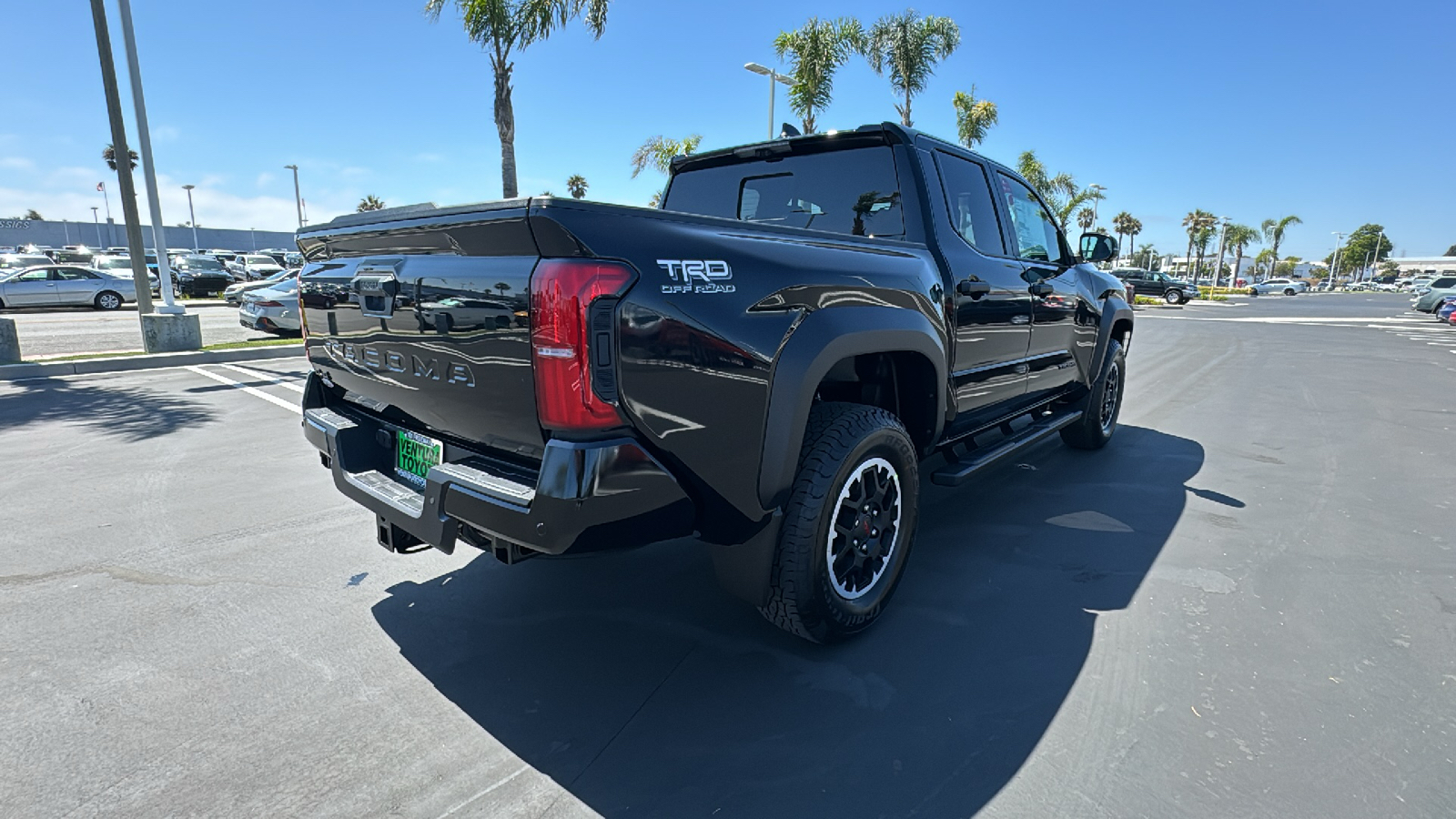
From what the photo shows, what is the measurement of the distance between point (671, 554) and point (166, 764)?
2056 millimetres

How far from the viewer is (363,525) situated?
4078mm

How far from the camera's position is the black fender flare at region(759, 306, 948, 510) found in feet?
7.80

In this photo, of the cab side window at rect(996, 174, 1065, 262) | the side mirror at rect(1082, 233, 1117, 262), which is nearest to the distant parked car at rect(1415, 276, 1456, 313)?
the side mirror at rect(1082, 233, 1117, 262)

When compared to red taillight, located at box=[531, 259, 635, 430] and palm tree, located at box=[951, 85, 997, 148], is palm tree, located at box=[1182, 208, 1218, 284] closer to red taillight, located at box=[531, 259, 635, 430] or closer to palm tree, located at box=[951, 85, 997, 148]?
palm tree, located at box=[951, 85, 997, 148]

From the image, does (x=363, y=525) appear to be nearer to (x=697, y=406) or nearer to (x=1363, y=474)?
(x=697, y=406)

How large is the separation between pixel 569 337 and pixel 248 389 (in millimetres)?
8166

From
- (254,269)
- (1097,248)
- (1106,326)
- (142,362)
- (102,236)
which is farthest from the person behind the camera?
(102,236)

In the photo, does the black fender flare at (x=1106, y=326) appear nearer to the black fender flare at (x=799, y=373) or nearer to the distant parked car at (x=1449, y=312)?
Answer: the black fender flare at (x=799, y=373)

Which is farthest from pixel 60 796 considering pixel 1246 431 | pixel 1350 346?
pixel 1350 346

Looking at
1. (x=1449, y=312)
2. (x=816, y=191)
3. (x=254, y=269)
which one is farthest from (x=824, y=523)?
(x=254, y=269)

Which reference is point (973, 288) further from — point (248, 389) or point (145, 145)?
point (145, 145)

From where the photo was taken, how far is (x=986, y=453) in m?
3.89

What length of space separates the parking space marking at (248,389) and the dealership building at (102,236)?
66.8m

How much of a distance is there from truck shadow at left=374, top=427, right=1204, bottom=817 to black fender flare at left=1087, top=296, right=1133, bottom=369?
6.25 ft
